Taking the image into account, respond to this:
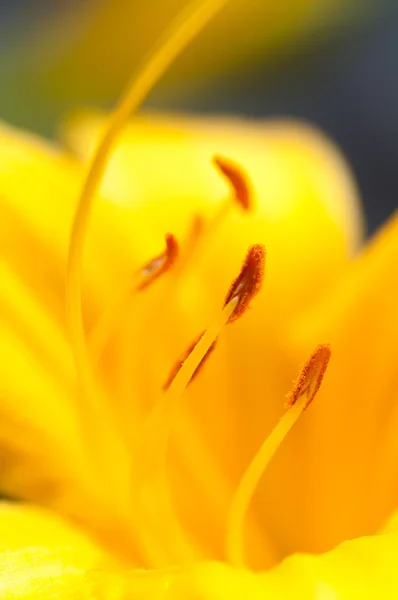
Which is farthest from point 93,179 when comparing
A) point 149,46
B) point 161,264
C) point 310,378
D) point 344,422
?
point 149,46

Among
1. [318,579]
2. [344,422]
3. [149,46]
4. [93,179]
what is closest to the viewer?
[318,579]

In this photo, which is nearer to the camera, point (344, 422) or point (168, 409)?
point (168, 409)

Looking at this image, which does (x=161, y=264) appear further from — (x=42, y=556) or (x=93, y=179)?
(x=42, y=556)

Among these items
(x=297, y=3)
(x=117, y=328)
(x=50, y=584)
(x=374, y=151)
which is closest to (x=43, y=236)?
(x=117, y=328)

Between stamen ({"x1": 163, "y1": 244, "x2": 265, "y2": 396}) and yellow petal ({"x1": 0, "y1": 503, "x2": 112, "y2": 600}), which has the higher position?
stamen ({"x1": 163, "y1": 244, "x2": 265, "y2": 396})

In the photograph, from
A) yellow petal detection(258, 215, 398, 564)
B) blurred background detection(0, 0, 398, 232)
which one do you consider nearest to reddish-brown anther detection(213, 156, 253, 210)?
yellow petal detection(258, 215, 398, 564)

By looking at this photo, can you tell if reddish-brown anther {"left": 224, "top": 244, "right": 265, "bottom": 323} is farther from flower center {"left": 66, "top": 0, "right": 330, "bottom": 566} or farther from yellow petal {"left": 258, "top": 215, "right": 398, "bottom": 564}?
yellow petal {"left": 258, "top": 215, "right": 398, "bottom": 564}

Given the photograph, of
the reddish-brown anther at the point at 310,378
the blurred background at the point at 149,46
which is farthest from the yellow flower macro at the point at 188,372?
the blurred background at the point at 149,46
